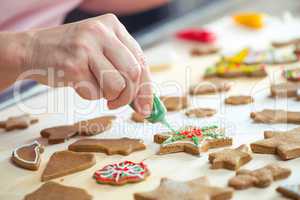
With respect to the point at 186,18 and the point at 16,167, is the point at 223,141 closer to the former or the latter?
the point at 16,167

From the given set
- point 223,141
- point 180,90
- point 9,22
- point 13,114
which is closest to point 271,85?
point 180,90

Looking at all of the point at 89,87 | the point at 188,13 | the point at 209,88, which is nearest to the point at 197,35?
the point at 188,13

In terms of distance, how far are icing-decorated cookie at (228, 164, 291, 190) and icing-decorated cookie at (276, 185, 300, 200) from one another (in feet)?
0.10

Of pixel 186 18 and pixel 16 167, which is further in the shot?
pixel 186 18

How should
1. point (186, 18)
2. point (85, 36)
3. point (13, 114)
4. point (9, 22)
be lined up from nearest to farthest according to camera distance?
1. point (85, 36)
2. point (13, 114)
3. point (9, 22)
4. point (186, 18)

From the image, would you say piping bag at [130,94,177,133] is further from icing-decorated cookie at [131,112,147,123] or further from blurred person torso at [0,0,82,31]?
blurred person torso at [0,0,82,31]

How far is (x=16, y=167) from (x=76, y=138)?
147 millimetres

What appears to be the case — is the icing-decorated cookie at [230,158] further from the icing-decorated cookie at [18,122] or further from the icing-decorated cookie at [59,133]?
the icing-decorated cookie at [18,122]

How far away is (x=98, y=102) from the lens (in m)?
1.30

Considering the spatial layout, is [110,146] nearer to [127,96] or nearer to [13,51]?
[127,96]

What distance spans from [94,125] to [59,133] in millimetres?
74

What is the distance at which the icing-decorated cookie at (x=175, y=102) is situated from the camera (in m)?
1.21

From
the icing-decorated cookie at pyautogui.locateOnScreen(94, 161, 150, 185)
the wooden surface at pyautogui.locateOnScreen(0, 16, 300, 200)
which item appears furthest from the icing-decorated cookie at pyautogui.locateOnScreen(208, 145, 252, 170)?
the icing-decorated cookie at pyautogui.locateOnScreen(94, 161, 150, 185)

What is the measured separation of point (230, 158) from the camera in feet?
3.10
